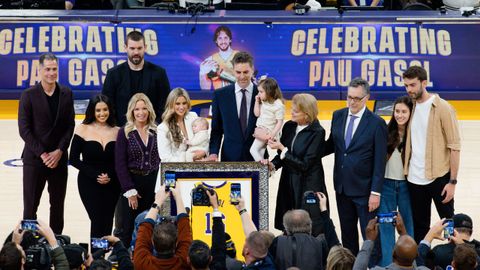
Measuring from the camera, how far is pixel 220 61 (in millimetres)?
16469

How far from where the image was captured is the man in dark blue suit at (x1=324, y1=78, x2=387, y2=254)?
10320 mm

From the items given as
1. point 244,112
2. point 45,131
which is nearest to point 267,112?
point 244,112

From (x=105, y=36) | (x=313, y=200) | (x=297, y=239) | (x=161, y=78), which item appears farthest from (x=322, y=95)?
(x=297, y=239)

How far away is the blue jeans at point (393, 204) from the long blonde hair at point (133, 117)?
221cm

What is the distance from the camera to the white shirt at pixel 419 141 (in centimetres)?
1041

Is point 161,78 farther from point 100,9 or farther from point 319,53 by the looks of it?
point 100,9

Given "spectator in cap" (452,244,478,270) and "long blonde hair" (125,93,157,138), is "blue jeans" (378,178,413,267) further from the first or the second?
"spectator in cap" (452,244,478,270)

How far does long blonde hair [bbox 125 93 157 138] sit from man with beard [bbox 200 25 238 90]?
214 inches

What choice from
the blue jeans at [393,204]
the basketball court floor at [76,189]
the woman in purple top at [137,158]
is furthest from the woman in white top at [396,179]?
the woman in purple top at [137,158]

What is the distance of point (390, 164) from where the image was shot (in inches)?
416

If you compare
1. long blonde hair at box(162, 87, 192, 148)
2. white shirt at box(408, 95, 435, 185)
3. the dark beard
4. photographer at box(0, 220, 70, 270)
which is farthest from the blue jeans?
photographer at box(0, 220, 70, 270)

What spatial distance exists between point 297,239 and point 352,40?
26.1 feet

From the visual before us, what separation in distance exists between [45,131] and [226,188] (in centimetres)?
185

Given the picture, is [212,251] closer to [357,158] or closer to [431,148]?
[357,158]
